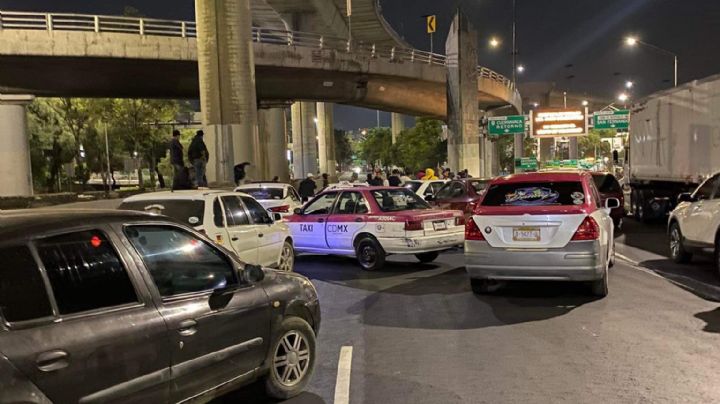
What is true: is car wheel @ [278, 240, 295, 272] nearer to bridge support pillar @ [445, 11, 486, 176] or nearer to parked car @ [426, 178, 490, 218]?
parked car @ [426, 178, 490, 218]

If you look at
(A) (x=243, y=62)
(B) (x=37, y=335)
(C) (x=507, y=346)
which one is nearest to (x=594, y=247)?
(C) (x=507, y=346)

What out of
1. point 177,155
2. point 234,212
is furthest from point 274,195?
point 234,212

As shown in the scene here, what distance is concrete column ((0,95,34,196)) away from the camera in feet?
97.2

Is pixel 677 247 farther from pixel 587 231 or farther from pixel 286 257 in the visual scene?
pixel 286 257

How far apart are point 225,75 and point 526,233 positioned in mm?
19393

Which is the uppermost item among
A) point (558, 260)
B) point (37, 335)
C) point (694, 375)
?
point (37, 335)

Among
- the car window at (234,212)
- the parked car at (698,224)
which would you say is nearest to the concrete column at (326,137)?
the parked car at (698,224)

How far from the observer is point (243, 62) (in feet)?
82.1

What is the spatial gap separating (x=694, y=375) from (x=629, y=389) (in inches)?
29.1

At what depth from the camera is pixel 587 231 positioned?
781 centimetres

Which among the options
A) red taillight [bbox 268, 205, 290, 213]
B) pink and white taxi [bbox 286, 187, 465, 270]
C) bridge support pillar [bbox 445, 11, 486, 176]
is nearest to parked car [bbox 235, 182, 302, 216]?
red taillight [bbox 268, 205, 290, 213]

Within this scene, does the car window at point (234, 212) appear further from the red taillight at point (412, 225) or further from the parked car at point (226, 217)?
the red taillight at point (412, 225)

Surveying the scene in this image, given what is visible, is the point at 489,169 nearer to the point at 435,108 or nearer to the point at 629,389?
the point at 435,108

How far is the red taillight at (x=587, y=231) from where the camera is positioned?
780cm
